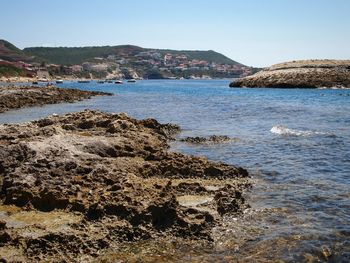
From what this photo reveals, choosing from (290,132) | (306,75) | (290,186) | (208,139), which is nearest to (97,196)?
(290,186)

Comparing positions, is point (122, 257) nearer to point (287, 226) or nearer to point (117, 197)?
point (117, 197)

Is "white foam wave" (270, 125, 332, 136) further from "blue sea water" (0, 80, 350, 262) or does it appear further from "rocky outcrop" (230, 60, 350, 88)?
"rocky outcrop" (230, 60, 350, 88)

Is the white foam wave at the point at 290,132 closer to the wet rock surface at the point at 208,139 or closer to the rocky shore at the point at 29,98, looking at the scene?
the wet rock surface at the point at 208,139

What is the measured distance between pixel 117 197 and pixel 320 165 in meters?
11.1

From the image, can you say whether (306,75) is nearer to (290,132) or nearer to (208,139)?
(290,132)

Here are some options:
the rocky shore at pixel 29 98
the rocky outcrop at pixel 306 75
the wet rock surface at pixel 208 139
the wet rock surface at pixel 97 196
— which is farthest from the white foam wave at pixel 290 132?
the rocky outcrop at pixel 306 75

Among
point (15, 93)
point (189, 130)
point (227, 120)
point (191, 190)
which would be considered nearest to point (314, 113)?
point (227, 120)

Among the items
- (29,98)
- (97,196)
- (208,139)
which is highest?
(97,196)

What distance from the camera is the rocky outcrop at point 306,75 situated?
100 metres

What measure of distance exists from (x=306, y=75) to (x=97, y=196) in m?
101

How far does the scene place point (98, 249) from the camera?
1034 centimetres

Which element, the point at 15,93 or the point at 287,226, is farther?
the point at 15,93

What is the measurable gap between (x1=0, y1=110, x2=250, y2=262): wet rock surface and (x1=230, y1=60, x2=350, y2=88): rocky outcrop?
90.2 meters

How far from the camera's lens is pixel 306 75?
105562 millimetres
